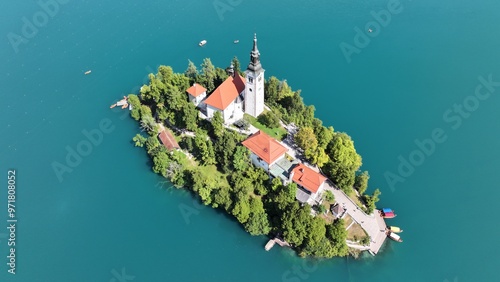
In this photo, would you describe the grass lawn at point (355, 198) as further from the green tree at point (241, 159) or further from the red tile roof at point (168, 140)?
the red tile roof at point (168, 140)

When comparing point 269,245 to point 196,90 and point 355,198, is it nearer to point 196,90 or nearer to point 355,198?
point 355,198

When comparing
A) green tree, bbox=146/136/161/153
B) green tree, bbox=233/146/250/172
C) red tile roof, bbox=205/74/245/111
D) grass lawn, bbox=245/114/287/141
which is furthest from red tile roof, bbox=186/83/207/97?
green tree, bbox=233/146/250/172

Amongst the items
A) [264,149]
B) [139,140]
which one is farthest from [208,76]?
[264,149]

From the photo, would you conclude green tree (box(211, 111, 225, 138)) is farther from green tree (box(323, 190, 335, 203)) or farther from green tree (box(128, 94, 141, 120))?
green tree (box(323, 190, 335, 203))

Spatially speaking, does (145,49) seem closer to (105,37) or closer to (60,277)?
(105,37)

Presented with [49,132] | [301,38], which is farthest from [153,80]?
[301,38]

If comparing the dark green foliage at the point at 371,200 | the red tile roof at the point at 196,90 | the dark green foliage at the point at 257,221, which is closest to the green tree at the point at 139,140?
the red tile roof at the point at 196,90
